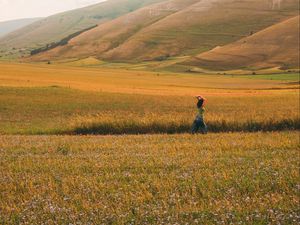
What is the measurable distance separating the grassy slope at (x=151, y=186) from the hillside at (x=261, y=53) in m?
146

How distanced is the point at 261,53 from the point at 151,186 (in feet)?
580

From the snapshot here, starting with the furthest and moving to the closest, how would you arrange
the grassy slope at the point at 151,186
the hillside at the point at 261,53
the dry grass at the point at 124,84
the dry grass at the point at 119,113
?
1. the hillside at the point at 261,53
2. the dry grass at the point at 124,84
3. the dry grass at the point at 119,113
4. the grassy slope at the point at 151,186

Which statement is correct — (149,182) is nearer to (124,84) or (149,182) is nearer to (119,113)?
(119,113)

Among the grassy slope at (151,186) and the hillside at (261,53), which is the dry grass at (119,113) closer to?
the grassy slope at (151,186)

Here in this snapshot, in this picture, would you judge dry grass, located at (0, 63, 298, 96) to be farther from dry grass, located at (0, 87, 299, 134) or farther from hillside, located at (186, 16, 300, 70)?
hillside, located at (186, 16, 300, 70)

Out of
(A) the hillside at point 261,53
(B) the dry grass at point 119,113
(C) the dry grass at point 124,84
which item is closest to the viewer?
(B) the dry grass at point 119,113

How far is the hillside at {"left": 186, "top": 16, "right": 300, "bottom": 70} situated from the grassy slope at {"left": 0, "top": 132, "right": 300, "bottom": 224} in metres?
146

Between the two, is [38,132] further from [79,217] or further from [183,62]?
[183,62]

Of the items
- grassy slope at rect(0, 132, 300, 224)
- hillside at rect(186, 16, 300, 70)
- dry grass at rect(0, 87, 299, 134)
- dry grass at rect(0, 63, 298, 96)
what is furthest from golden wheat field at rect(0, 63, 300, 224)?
hillside at rect(186, 16, 300, 70)

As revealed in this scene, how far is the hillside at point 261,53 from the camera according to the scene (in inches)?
6614

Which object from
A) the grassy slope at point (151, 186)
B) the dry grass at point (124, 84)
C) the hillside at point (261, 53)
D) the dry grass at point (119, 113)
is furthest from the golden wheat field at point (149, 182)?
the hillside at point (261, 53)

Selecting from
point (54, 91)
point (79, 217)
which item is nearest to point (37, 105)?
point (54, 91)

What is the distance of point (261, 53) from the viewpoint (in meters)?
180

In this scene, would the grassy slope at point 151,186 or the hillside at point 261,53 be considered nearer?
the grassy slope at point 151,186
